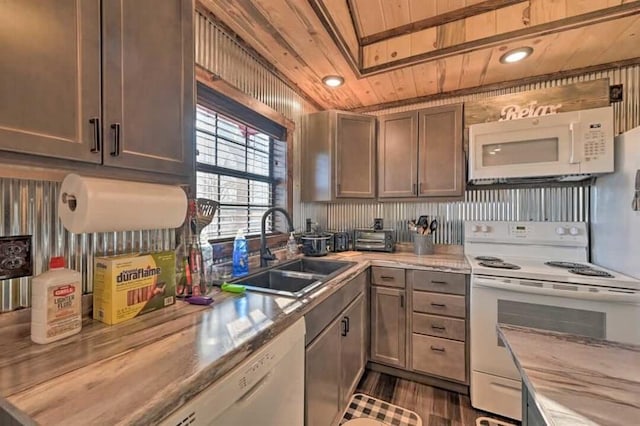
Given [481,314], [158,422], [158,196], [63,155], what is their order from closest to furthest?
[158,422] < [63,155] < [158,196] < [481,314]

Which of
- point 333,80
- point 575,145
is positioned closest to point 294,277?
point 333,80

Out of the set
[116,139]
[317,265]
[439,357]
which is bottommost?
[439,357]

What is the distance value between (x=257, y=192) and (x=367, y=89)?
1393 millimetres

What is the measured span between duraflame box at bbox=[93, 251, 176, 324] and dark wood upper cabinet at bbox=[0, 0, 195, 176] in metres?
0.35

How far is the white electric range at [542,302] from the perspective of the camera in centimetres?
152

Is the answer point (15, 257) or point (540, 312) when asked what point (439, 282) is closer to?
point (540, 312)

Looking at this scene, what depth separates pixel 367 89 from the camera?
2.53 metres

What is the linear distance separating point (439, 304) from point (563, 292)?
27.8 inches

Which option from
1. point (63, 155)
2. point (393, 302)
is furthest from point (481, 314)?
point (63, 155)

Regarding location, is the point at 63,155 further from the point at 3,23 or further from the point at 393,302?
the point at 393,302

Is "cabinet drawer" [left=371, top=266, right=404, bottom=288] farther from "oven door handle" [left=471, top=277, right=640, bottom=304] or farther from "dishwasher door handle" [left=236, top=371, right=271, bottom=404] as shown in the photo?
"dishwasher door handle" [left=236, top=371, right=271, bottom=404]

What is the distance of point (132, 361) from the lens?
69 cm

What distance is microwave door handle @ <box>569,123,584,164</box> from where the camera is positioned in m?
1.80

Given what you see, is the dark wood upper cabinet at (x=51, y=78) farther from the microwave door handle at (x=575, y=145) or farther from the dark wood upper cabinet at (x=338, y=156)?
the microwave door handle at (x=575, y=145)
